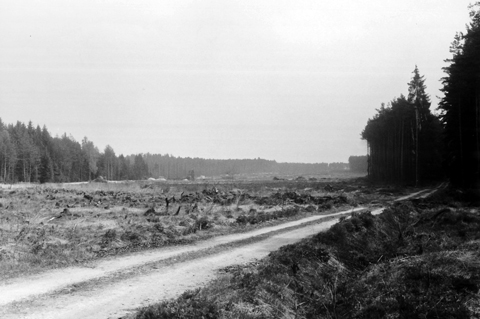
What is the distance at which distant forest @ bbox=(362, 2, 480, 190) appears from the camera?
34.0 m

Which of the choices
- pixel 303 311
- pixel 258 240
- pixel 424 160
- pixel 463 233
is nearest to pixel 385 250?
pixel 463 233

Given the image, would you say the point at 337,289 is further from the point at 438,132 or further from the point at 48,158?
the point at 48,158

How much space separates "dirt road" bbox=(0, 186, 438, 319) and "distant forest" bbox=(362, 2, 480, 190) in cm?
2557

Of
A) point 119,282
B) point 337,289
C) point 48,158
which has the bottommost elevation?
point 337,289

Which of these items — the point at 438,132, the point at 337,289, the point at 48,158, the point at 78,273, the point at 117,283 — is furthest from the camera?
the point at 48,158

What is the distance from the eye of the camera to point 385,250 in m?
14.8

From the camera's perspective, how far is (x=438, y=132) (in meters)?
65.2

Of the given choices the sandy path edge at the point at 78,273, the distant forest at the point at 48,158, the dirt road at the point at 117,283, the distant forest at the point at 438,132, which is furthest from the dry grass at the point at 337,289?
the distant forest at the point at 48,158

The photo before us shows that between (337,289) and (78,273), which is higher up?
(78,273)

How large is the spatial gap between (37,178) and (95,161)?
32.4 metres

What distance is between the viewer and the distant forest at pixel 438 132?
3397cm

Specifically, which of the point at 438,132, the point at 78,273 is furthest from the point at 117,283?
the point at 438,132

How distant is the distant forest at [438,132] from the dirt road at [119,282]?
25.6 m

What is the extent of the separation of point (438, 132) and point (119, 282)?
6864cm
